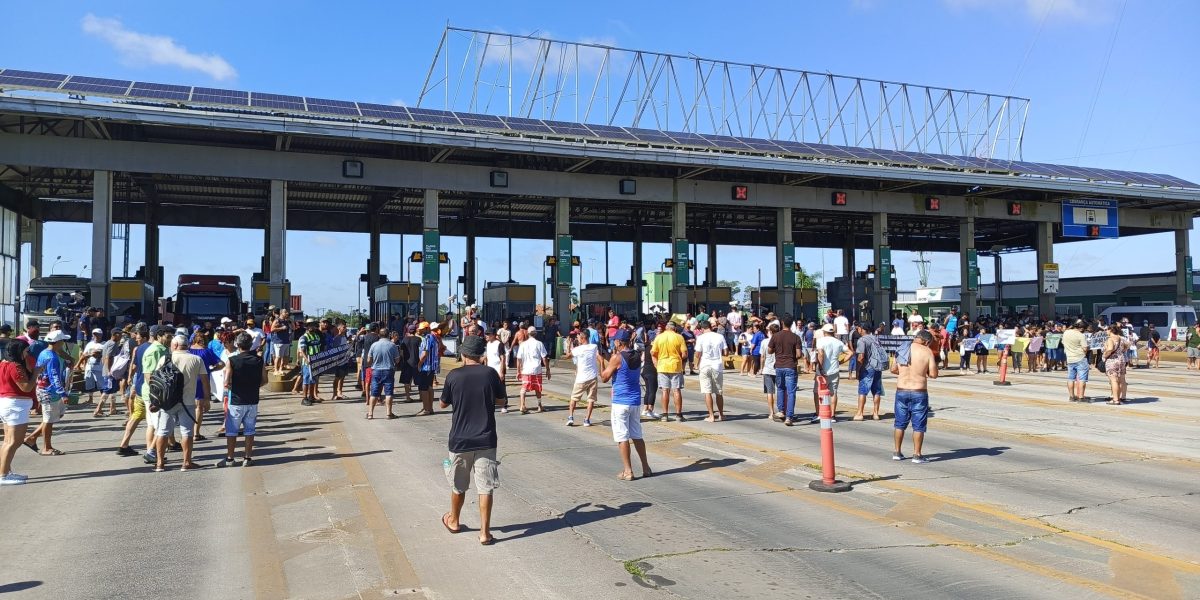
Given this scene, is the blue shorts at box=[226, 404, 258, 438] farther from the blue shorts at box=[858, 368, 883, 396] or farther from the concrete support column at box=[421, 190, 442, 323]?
the concrete support column at box=[421, 190, 442, 323]

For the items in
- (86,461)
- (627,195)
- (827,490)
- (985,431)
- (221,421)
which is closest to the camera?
(827,490)

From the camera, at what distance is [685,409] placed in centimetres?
1705

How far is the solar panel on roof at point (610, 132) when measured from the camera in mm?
39284

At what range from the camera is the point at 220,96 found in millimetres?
33844

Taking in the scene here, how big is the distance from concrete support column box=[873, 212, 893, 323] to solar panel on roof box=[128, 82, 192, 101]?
35615mm

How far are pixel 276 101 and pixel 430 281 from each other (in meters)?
10.2

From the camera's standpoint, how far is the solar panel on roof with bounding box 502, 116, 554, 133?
124 feet

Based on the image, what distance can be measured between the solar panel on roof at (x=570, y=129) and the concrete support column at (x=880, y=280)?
18.2 metres

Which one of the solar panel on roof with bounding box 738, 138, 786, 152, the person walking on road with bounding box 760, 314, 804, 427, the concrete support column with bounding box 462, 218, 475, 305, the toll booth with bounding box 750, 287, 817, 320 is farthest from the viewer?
the concrete support column with bounding box 462, 218, 475, 305

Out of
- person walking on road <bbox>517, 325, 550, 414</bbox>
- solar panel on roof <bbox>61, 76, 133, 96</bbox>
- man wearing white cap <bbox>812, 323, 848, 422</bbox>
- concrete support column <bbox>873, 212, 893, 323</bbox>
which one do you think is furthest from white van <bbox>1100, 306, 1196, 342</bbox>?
solar panel on roof <bbox>61, 76, 133, 96</bbox>

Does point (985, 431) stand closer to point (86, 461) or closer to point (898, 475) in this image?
point (898, 475)

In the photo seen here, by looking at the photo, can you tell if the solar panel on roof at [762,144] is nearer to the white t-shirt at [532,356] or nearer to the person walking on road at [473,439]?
the white t-shirt at [532,356]

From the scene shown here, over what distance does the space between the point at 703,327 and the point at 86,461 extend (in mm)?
20947

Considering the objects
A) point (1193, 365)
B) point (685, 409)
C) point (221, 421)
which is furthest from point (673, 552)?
point (1193, 365)
